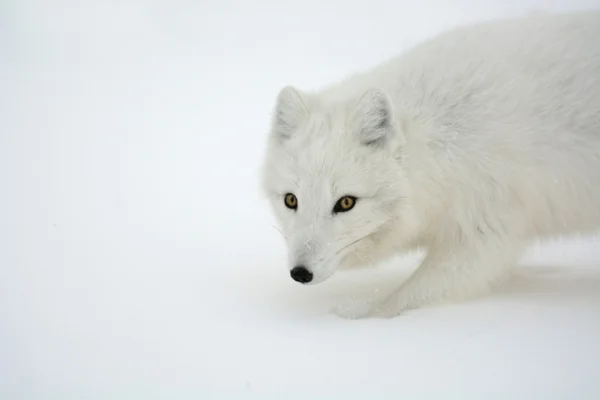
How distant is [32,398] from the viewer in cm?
243

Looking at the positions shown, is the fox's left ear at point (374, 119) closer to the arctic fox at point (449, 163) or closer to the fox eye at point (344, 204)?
the arctic fox at point (449, 163)

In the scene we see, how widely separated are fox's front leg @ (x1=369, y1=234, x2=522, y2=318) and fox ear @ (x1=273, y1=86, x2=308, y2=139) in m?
1.17

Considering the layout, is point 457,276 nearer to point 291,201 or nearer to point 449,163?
point 449,163

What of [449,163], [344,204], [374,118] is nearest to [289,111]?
[374,118]

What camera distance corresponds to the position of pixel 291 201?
346cm

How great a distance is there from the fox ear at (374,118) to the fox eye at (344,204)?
366mm

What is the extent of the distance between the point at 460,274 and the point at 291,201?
1.07m

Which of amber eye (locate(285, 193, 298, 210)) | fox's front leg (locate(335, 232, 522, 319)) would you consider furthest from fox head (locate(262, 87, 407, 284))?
fox's front leg (locate(335, 232, 522, 319))

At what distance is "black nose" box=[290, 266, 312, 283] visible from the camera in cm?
315

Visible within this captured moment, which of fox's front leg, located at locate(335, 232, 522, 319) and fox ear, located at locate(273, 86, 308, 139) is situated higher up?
fox ear, located at locate(273, 86, 308, 139)

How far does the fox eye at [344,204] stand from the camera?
10.8 feet

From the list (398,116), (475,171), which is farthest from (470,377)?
(398,116)

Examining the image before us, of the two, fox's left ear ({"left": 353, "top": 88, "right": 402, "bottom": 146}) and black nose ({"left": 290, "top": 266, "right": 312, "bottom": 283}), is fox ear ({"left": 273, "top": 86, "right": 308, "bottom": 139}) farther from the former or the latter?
black nose ({"left": 290, "top": 266, "right": 312, "bottom": 283})

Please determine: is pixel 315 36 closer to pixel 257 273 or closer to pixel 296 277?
pixel 257 273
